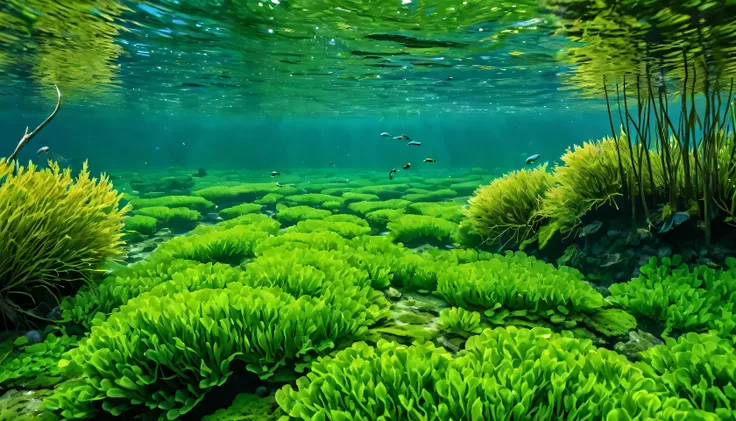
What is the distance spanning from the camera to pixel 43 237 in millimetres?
4316

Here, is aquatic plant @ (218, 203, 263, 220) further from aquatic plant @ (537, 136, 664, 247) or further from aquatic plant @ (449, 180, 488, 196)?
aquatic plant @ (449, 180, 488, 196)


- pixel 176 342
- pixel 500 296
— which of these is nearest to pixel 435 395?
pixel 176 342

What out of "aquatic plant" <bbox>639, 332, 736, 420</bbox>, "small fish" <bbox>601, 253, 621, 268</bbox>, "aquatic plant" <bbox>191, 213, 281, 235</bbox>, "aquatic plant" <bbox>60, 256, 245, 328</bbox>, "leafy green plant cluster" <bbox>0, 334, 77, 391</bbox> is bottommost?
"aquatic plant" <bbox>191, 213, 281, 235</bbox>

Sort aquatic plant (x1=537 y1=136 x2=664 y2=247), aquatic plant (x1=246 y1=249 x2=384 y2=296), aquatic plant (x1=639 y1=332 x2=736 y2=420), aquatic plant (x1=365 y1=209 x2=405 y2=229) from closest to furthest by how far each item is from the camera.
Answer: aquatic plant (x1=639 y1=332 x2=736 y2=420), aquatic plant (x1=246 y1=249 x2=384 y2=296), aquatic plant (x1=537 y1=136 x2=664 y2=247), aquatic plant (x1=365 y1=209 x2=405 y2=229)

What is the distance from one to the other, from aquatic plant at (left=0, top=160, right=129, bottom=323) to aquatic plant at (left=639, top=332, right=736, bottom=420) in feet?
19.3

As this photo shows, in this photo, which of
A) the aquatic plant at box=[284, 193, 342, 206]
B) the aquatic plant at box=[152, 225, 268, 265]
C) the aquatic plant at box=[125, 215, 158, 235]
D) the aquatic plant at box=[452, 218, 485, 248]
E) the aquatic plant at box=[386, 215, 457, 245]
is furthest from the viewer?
the aquatic plant at box=[284, 193, 342, 206]

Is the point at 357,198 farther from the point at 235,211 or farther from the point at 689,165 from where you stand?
the point at 689,165

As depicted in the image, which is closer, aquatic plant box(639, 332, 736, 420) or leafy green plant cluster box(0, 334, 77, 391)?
aquatic plant box(639, 332, 736, 420)

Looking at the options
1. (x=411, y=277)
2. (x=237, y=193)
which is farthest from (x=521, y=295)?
(x=237, y=193)

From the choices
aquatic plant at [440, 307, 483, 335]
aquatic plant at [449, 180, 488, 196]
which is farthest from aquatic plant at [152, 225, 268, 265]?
aquatic plant at [449, 180, 488, 196]

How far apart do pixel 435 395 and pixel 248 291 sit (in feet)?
6.67

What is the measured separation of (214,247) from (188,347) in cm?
390

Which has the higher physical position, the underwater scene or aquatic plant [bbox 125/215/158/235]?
the underwater scene

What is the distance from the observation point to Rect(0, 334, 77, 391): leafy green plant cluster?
3.37 m
